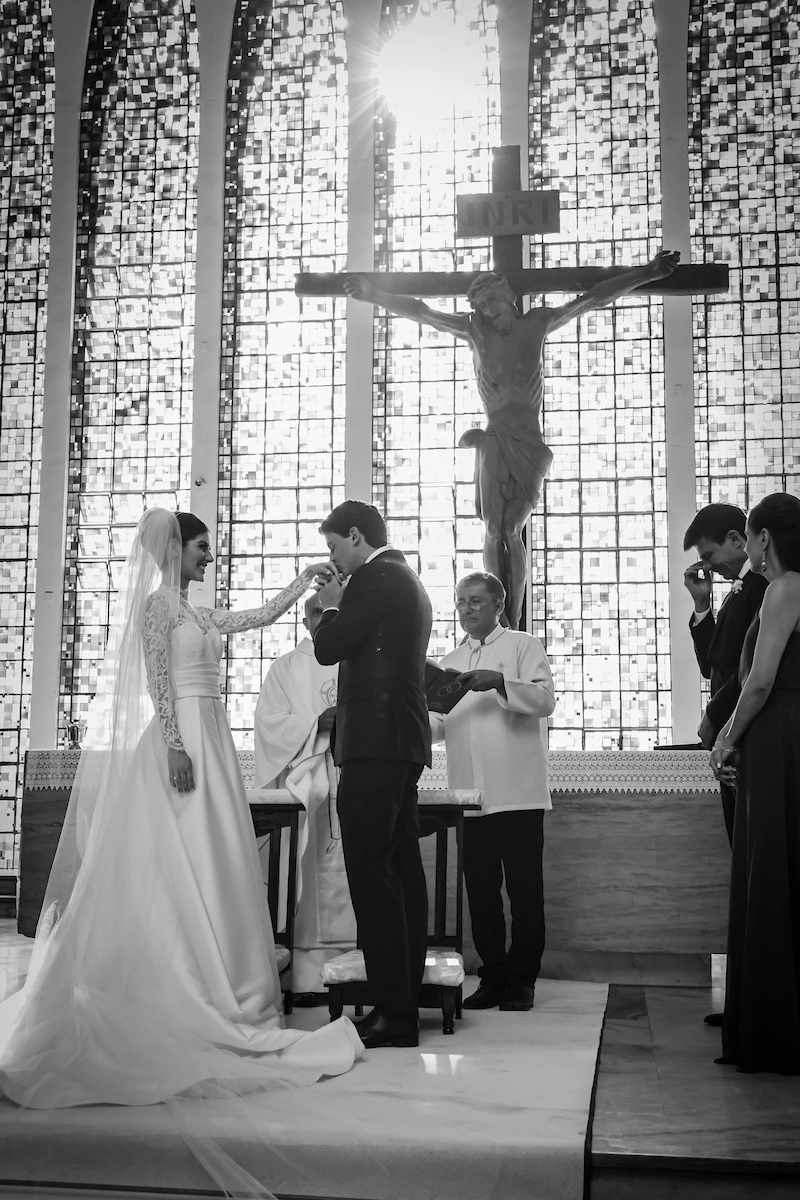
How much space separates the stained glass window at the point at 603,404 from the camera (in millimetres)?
8805

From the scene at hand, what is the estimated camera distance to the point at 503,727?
5.13 metres

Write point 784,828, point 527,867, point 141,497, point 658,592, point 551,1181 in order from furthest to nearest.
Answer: point 141,497 < point 658,592 < point 527,867 < point 784,828 < point 551,1181

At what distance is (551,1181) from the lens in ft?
8.55

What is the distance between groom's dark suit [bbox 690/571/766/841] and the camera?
439cm

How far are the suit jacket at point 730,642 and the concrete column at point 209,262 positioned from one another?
5.15m

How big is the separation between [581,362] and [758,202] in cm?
181

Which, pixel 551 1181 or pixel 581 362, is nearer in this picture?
pixel 551 1181

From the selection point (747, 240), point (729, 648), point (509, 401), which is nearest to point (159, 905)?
point (729, 648)

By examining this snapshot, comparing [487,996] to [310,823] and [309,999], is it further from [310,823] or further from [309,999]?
[310,823]

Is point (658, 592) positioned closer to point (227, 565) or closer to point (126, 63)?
point (227, 565)

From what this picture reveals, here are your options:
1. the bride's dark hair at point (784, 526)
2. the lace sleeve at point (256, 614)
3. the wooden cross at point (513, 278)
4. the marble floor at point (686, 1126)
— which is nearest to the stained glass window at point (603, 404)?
the wooden cross at point (513, 278)

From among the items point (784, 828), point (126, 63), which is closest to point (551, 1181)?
point (784, 828)

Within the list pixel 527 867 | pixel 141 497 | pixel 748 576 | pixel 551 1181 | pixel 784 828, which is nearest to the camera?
pixel 551 1181

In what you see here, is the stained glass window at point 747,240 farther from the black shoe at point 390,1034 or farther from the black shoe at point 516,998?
the black shoe at point 390,1034
